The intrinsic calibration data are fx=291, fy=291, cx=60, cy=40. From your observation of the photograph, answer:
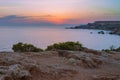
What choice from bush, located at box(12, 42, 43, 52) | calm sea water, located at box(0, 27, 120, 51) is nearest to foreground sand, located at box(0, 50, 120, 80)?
bush, located at box(12, 42, 43, 52)

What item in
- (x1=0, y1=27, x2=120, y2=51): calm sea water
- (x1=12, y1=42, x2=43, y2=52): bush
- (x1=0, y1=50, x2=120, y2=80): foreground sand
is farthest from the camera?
(x1=0, y1=27, x2=120, y2=51): calm sea water

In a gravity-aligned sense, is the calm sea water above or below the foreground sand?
below

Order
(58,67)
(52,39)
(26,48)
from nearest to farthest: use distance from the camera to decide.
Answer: (58,67)
(26,48)
(52,39)

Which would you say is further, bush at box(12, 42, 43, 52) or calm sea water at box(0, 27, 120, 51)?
calm sea water at box(0, 27, 120, 51)

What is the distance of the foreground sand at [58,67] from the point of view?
846 cm

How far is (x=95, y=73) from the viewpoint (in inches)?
401

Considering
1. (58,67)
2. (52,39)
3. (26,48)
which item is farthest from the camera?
(52,39)

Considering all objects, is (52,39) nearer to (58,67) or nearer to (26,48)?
(26,48)

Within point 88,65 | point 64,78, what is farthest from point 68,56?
point 64,78

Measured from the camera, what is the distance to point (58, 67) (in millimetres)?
9922

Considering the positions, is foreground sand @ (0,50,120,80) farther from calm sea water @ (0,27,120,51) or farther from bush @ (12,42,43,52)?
calm sea water @ (0,27,120,51)

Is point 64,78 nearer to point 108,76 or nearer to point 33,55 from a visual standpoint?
point 108,76

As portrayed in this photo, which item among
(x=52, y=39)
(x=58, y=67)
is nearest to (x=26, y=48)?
(x=58, y=67)

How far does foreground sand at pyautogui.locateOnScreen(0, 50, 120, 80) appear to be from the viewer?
27.8 feet
